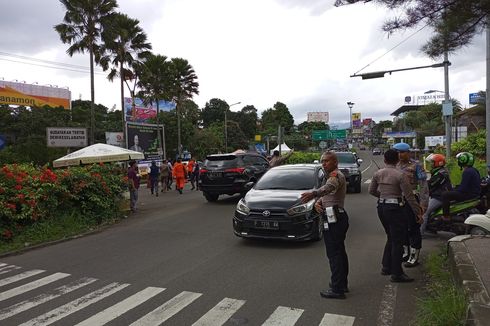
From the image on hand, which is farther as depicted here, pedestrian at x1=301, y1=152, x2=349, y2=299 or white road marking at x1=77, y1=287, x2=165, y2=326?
pedestrian at x1=301, y1=152, x2=349, y2=299

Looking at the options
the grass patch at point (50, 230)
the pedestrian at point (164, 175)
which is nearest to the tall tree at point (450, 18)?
the grass patch at point (50, 230)

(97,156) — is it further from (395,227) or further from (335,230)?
(395,227)

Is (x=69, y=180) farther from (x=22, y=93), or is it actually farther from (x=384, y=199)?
(x=22, y=93)

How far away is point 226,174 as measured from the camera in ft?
47.8

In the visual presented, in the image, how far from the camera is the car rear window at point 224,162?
14.8m

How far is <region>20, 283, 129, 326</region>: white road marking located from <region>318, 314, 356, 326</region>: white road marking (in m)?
2.79

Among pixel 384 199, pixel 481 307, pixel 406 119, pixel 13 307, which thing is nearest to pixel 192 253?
pixel 13 307

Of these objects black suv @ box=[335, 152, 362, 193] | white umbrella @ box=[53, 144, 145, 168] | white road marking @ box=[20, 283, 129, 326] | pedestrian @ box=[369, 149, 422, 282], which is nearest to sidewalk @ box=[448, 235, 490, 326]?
pedestrian @ box=[369, 149, 422, 282]

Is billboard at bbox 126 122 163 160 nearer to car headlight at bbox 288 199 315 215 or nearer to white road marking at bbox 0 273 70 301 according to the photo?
car headlight at bbox 288 199 315 215

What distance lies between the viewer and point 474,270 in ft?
16.4

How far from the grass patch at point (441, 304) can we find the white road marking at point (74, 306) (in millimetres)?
3727

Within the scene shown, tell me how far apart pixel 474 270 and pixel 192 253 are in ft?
14.9

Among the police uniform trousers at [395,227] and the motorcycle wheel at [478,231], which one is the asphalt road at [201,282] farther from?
the motorcycle wheel at [478,231]

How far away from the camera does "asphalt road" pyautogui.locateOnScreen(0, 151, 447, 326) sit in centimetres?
476
